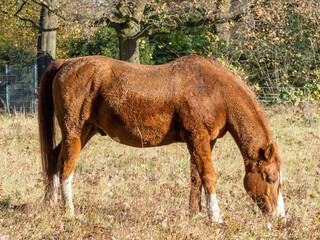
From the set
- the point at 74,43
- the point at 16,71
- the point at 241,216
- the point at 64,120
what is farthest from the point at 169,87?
the point at 74,43

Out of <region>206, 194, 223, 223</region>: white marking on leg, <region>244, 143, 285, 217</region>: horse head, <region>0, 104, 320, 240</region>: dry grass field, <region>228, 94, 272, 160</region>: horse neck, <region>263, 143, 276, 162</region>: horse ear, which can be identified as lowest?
<region>0, 104, 320, 240</region>: dry grass field

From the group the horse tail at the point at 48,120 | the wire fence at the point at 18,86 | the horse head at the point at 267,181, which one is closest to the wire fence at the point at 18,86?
the wire fence at the point at 18,86

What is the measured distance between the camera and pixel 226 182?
6367 mm

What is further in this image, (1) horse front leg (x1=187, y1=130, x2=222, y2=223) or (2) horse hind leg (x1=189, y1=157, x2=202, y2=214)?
(2) horse hind leg (x1=189, y1=157, x2=202, y2=214)

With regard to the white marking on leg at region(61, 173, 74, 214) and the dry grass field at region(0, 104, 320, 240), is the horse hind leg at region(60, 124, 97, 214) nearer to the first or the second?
the white marking on leg at region(61, 173, 74, 214)

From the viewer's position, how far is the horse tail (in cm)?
513

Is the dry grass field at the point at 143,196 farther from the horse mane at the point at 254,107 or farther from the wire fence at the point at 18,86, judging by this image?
the wire fence at the point at 18,86

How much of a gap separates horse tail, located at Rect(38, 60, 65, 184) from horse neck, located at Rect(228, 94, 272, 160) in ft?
7.46

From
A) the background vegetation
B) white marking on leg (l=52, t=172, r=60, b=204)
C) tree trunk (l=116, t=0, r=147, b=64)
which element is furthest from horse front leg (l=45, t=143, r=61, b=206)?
tree trunk (l=116, t=0, r=147, b=64)

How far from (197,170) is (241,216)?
2.45ft

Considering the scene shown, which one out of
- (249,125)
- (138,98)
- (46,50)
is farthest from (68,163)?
(46,50)

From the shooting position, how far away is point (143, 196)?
5.20 m

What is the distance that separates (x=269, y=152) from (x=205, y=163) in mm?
726

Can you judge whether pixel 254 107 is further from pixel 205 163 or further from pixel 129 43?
pixel 129 43
